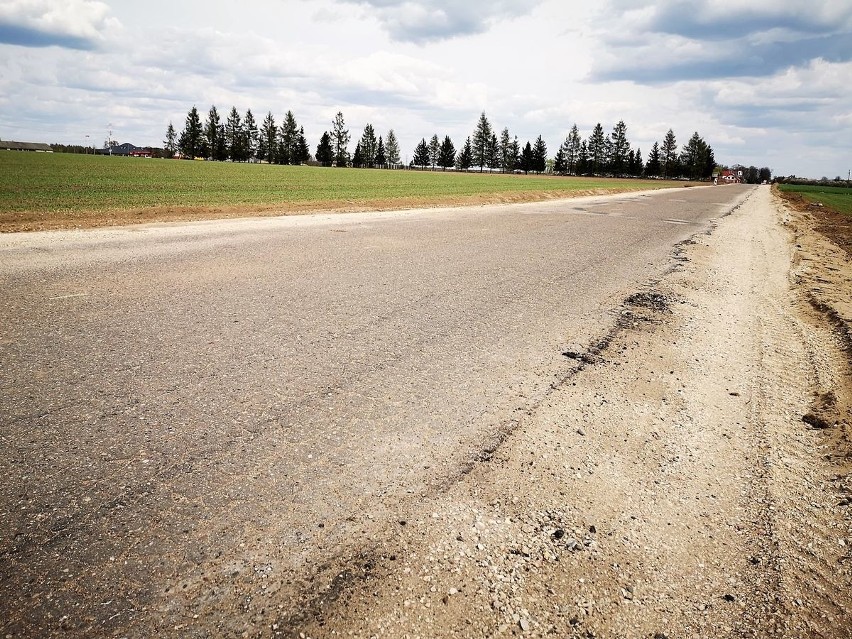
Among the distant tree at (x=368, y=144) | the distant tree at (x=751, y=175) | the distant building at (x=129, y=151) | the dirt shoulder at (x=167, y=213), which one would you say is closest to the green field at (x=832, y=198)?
the dirt shoulder at (x=167, y=213)

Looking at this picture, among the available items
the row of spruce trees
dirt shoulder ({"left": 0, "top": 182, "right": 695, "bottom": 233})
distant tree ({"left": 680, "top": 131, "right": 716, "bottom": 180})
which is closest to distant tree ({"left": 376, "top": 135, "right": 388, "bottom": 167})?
the row of spruce trees

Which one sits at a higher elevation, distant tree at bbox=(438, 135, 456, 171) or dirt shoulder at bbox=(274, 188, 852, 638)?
distant tree at bbox=(438, 135, 456, 171)

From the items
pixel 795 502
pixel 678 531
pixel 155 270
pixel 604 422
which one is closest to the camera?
pixel 678 531

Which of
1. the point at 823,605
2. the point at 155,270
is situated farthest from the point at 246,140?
the point at 823,605

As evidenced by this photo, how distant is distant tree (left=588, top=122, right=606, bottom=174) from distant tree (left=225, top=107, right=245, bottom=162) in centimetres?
8504

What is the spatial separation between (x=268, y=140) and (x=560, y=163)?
7334cm

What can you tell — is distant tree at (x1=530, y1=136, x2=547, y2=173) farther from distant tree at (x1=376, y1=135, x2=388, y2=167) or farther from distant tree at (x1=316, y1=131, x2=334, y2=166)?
distant tree at (x1=316, y1=131, x2=334, y2=166)

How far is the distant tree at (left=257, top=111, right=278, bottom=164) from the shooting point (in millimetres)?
108562

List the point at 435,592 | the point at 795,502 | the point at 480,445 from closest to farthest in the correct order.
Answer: the point at 435,592
the point at 795,502
the point at 480,445

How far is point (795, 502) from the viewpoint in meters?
2.39

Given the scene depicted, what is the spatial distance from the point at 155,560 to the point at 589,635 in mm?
1685

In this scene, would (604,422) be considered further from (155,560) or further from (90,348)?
(90,348)

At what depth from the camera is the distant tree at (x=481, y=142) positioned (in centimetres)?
11838

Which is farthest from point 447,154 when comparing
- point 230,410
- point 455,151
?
point 230,410
